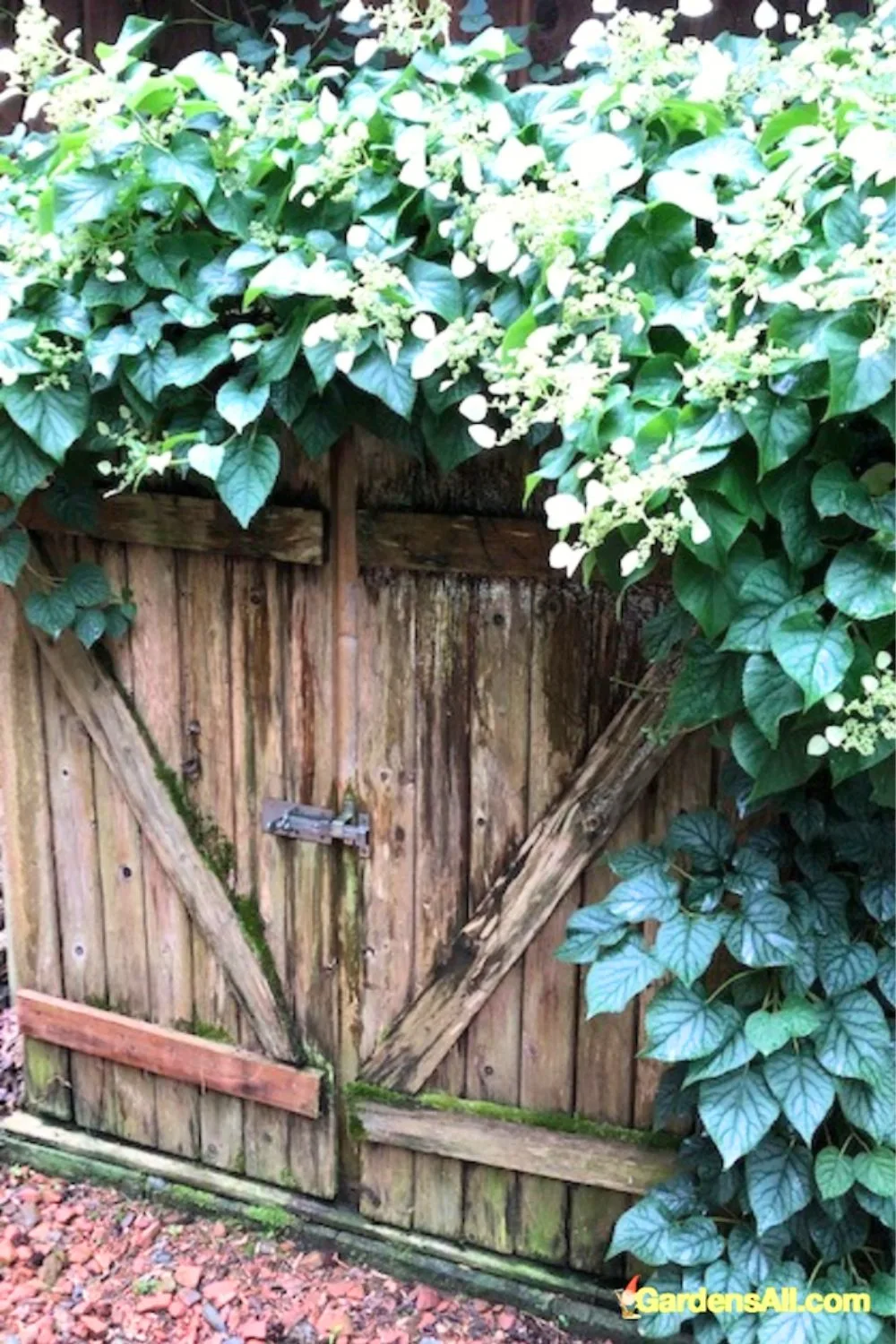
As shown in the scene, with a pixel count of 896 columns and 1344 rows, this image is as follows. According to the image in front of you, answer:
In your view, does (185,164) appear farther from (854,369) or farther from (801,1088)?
(801,1088)

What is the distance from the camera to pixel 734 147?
5.60 feet

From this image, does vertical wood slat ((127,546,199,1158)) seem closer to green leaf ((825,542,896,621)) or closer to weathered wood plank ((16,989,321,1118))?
weathered wood plank ((16,989,321,1118))

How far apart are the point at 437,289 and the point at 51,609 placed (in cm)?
109

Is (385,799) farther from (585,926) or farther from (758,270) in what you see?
(758,270)

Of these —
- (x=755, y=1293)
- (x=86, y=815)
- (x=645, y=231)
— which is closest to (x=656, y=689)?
(x=645, y=231)

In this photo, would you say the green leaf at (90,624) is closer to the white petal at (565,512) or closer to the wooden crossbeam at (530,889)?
the wooden crossbeam at (530,889)

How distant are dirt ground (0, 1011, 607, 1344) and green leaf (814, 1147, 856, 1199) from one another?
0.76 m

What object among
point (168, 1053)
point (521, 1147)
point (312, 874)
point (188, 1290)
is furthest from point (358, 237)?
point (188, 1290)

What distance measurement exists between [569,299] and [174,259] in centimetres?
73

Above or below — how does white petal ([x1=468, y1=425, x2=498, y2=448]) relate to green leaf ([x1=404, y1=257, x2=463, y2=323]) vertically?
below

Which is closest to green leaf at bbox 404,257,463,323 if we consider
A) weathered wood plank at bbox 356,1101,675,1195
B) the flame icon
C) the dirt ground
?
weathered wood plank at bbox 356,1101,675,1195

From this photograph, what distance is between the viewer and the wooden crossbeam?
220 centimetres

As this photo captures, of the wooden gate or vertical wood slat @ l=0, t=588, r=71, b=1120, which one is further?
vertical wood slat @ l=0, t=588, r=71, b=1120

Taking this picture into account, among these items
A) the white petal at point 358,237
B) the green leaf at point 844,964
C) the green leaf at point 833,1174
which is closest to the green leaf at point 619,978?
the green leaf at point 844,964
